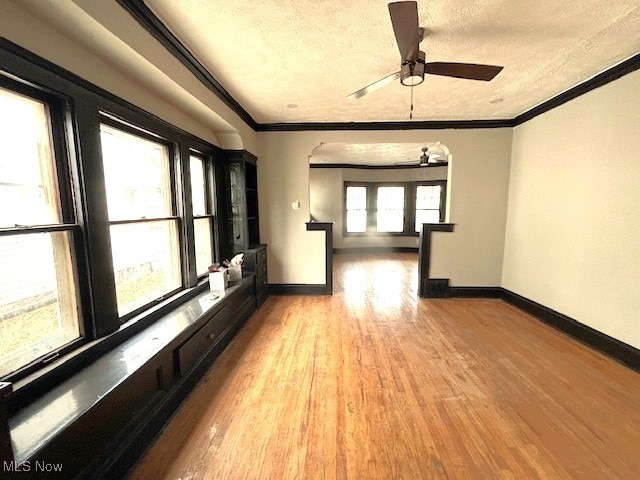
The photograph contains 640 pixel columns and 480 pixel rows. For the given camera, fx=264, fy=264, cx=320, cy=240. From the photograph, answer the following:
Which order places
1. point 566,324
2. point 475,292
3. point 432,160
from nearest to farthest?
point 566,324
point 475,292
point 432,160

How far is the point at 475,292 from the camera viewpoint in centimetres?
419

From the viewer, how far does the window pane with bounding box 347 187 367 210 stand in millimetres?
7953

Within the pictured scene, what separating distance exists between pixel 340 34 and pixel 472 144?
9.76 feet

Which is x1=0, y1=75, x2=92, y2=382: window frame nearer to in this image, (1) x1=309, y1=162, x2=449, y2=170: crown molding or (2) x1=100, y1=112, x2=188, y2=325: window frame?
(2) x1=100, y1=112, x2=188, y2=325: window frame

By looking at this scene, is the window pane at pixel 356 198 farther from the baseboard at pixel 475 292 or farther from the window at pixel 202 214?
the window at pixel 202 214

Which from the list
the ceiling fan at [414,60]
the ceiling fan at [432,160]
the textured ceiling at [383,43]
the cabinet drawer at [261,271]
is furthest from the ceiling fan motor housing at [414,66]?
the ceiling fan at [432,160]

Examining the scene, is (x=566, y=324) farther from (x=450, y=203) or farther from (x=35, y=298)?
(x=35, y=298)

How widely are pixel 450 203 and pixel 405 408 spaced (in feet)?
10.4

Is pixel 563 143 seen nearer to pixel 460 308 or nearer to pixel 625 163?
pixel 625 163

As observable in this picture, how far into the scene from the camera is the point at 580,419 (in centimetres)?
174

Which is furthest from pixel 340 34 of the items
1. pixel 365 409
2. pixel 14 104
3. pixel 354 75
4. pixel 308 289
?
pixel 308 289

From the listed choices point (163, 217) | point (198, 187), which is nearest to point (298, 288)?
point (198, 187)

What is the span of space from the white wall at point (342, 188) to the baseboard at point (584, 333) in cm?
466

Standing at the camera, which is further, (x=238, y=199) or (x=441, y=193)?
(x=441, y=193)
